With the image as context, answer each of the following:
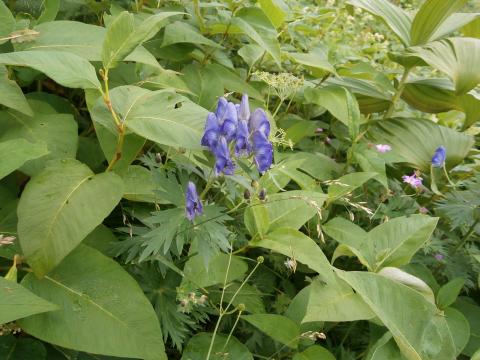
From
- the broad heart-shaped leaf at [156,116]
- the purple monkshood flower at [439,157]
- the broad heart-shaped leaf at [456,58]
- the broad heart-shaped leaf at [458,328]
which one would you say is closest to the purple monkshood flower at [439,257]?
the broad heart-shaped leaf at [458,328]

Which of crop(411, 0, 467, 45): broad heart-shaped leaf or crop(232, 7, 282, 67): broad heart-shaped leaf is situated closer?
Result: crop(232, 7, 282, 67): broad heart-shaped leaf

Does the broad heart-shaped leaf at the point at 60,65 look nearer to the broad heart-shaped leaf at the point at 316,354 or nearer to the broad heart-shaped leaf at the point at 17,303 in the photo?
the broad heart-shaped leaf at the point at 17,303

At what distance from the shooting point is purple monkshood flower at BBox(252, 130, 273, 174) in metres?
1.04

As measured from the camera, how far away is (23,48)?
1.26 m

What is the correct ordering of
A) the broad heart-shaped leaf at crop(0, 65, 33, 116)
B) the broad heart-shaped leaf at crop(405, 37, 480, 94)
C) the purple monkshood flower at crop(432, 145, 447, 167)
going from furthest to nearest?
the broad heart-shaped leaf at crop(405, 37, 480, 94), the purple monkshood flower at crop(432, 145, 447, 167), the broad heart-shaped leaf at crop(0, 65, 33, 116)

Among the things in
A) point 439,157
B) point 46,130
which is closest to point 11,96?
point 46,130

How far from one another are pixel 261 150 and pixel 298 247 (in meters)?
0.28

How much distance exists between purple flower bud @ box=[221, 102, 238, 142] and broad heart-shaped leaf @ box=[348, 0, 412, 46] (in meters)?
1.43

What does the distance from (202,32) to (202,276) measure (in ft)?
3.31

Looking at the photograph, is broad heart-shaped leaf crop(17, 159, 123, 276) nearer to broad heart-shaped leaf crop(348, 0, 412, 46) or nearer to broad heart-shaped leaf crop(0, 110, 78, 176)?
broad heart-shaped leaf crop(0, 110, 78, 176)

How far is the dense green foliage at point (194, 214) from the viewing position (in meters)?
1.01

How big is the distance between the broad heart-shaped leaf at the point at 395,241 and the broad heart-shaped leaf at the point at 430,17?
1161 mm

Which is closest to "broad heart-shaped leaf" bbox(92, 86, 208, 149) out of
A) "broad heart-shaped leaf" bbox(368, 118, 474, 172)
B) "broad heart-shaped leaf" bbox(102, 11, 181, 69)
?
"broad heart-shaped leaf" bbox(102, 11, 181, 69)

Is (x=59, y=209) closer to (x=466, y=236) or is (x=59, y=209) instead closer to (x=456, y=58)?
(x=466, y=236)
